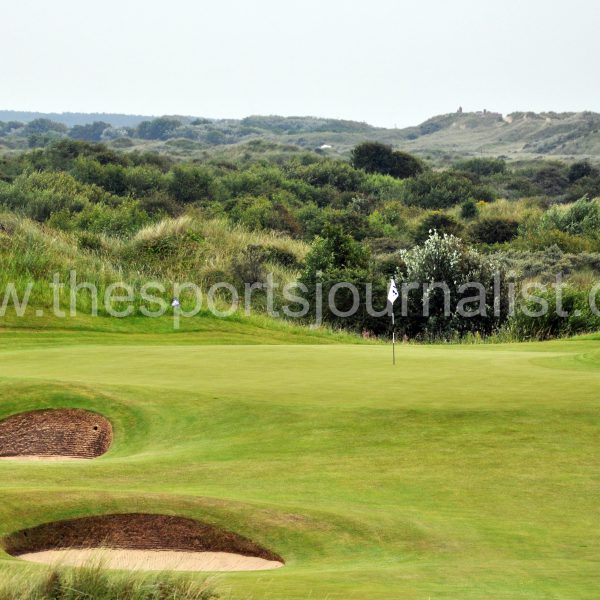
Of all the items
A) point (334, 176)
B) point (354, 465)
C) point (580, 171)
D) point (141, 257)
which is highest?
point (580, 171)

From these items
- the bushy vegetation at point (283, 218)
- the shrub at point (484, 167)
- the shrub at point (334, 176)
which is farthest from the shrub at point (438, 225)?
the shrub at point (484, 167)

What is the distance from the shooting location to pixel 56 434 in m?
13.7

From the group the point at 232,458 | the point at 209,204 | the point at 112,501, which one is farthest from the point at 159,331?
the point at 209,204

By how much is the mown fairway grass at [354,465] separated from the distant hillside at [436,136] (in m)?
92.4

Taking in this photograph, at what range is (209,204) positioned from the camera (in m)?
59.2

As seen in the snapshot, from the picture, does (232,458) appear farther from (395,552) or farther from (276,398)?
(395,552)

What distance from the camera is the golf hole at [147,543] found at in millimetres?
8109

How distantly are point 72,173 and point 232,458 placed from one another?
5503 cm

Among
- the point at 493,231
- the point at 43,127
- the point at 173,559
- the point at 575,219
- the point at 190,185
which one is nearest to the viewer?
the point at 173,559

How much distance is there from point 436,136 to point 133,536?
178m

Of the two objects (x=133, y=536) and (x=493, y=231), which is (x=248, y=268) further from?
(x=133, y=536)

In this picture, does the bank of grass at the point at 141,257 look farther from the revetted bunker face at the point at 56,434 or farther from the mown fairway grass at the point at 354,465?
the revetted bunker face at the point at 56,434

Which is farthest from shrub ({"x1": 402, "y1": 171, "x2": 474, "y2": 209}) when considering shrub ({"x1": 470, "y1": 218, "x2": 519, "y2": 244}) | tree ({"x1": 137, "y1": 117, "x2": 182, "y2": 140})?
tree ({"x1": 137, "y1": 117, "x2": 182, "y2": 140})

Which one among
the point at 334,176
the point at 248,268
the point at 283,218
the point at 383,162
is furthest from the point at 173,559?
the point at 383,162
